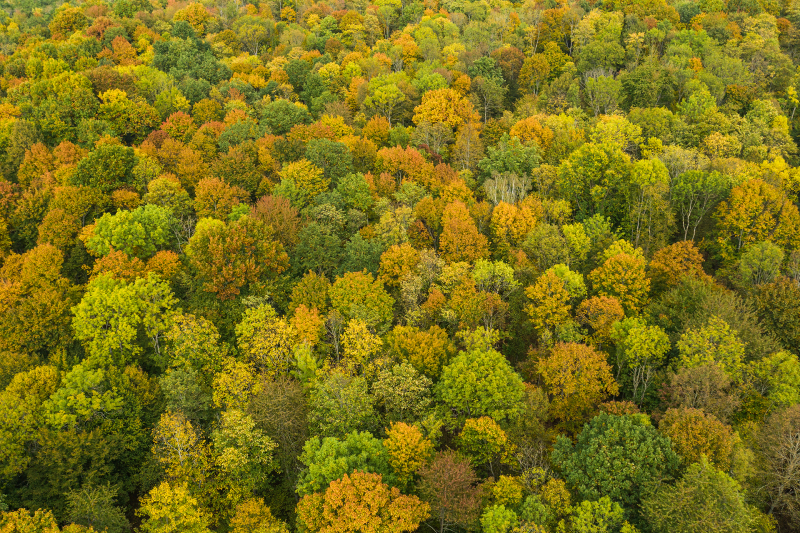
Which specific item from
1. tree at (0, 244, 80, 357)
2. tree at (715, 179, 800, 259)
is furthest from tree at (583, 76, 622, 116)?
tree at (0, 244, 80, 357)

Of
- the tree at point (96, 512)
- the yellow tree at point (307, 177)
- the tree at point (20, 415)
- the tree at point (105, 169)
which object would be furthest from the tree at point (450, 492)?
the tree at point (105, 169)

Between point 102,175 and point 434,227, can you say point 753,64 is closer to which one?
point 434,227

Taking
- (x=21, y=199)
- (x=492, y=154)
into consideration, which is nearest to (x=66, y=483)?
(x=21, y=199)

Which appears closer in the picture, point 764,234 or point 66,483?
point 66,483

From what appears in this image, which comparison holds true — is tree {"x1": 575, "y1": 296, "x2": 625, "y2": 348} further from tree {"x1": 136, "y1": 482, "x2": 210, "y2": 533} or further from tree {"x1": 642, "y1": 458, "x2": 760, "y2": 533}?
tree {"x1": 136, "y1": 482, "x2": 210, "y2": 533}

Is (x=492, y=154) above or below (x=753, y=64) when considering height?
below

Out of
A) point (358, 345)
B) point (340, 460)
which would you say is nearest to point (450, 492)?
point (340, 460)

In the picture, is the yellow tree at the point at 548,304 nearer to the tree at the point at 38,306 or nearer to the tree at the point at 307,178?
the tree at the point at 307,178
